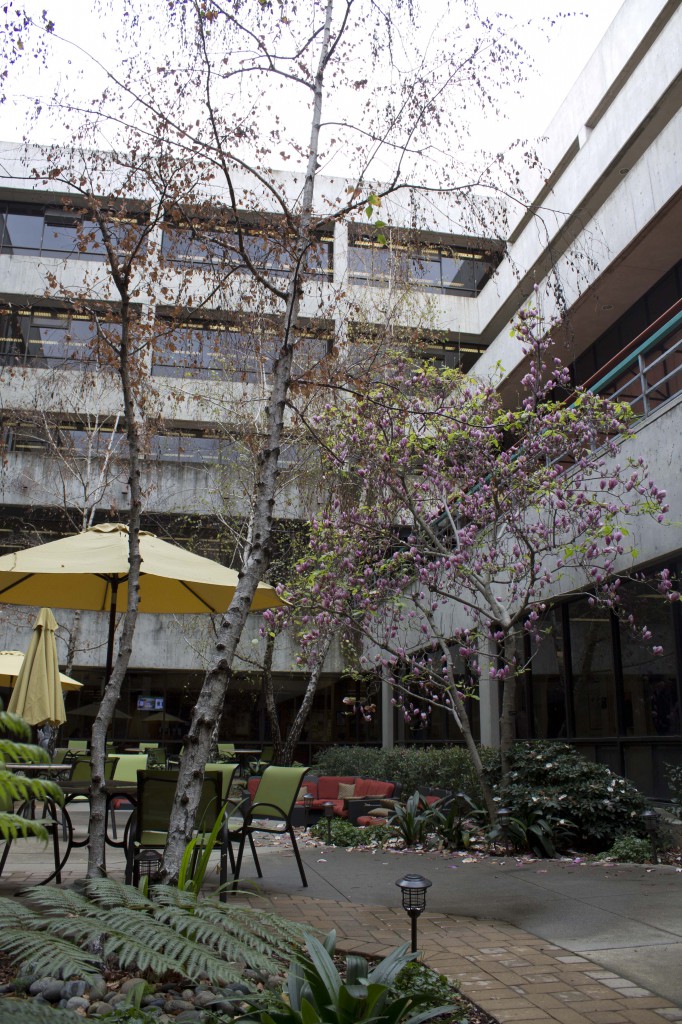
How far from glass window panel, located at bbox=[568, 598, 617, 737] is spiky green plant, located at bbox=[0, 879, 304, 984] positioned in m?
8.83

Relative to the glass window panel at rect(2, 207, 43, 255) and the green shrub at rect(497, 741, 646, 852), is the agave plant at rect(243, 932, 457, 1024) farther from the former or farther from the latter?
the glass window panel at rect(2, 207, 43, 255)

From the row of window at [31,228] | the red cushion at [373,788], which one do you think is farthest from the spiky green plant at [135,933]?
the row of window at [31,228]

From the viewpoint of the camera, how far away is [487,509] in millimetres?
11328

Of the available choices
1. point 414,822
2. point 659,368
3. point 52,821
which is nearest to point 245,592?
point 52,821

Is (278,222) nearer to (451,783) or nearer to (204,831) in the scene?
(204,831)

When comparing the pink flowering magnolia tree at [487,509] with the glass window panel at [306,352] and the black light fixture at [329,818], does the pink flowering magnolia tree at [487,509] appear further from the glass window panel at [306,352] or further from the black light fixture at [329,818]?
the glass window panel at [306,352]

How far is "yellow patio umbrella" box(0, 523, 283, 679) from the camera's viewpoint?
269 inches

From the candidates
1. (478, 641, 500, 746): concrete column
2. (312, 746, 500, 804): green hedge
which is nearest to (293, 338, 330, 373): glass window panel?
(478, 641, 500, 746): concrete column

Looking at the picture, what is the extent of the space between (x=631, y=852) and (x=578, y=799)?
834 mm

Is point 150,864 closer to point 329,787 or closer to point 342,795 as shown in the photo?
point 342,795

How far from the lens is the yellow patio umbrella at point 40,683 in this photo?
8.68m

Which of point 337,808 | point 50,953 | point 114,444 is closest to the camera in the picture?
point 50,953

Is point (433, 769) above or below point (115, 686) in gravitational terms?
below

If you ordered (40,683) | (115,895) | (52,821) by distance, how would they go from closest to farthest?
(115,895)
(52,821)
(40,683)
